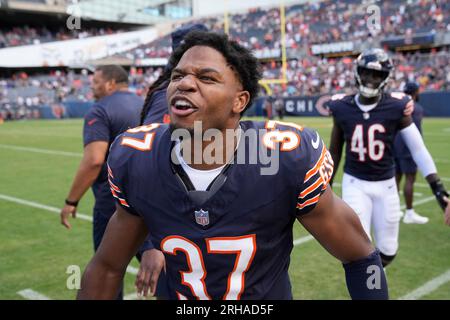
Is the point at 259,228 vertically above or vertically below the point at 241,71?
below

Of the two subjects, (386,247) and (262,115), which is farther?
(262,115)

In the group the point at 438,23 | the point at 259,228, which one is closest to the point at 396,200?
the point at 259,228

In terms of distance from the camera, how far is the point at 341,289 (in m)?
4.05

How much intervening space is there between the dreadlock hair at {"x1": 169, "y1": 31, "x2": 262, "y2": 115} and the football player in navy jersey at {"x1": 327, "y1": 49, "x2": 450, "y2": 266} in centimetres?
221

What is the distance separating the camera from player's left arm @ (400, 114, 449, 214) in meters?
3.41

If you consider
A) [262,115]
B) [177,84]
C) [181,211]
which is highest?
[177,84]

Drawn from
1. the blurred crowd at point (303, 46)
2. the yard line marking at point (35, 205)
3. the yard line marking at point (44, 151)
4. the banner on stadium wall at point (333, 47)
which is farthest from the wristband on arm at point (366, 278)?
the banner on stadium wall at point (333, 47)

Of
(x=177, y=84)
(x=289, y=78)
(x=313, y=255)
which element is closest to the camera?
(x=177, y=84)

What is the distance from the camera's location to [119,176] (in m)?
1.81

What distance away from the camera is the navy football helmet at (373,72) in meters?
3.84

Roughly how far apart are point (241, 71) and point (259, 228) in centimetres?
58

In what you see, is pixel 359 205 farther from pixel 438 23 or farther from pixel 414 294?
pixel 438 23

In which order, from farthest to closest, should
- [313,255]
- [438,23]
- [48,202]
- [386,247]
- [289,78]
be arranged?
1. [289,78]
2. [438,23]
3. [48,202]
4. [313,255]
5. [386,247]

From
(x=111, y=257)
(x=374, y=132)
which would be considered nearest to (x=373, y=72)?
(x=374, y=132)
